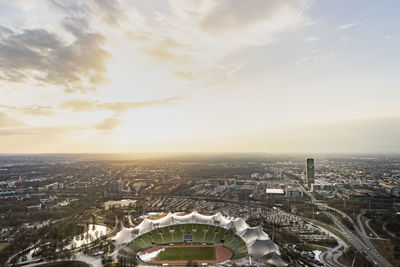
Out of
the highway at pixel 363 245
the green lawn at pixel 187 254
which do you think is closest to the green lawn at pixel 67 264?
the green lawn at pixel 187 254

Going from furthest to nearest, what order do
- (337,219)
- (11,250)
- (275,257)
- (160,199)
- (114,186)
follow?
1. (114,186)
2. (160,199)
3. (337,219)
4. (11,250)
5. (275,257)

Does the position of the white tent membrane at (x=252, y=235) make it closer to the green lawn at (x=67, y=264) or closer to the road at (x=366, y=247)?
the road at (x=366, y=247)

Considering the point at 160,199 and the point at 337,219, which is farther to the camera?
the point at 160,199

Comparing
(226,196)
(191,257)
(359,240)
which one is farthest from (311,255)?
(226,196)

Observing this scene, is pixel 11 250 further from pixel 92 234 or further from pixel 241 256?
pixel 241 256

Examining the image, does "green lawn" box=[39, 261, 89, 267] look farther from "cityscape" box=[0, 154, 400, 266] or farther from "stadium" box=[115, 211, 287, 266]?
"stadium" box=[115, 211, 287, 266]

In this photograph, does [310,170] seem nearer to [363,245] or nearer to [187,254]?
[363,245]

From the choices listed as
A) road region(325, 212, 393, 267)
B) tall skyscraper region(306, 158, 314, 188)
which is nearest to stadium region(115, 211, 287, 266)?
road region(325, 212, 393, 267)

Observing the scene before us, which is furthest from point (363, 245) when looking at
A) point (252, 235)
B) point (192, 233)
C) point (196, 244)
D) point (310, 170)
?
point (310, 170)
